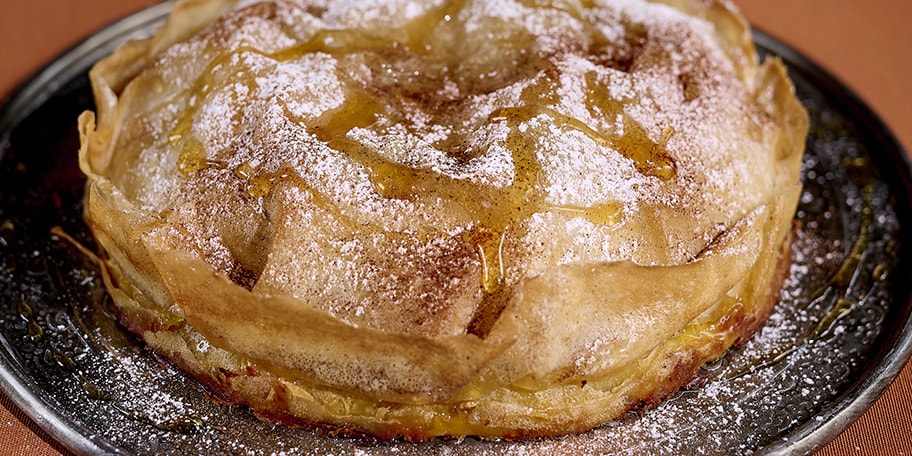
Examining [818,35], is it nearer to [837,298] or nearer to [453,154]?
[837,298]

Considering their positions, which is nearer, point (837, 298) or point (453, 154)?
point (453, 154)

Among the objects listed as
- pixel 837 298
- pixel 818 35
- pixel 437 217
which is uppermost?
pixel 437 217

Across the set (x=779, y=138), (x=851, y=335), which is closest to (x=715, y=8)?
(x=779, y=138)


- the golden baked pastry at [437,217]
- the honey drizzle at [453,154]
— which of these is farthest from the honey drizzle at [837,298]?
the honey drizzle at [453,154]

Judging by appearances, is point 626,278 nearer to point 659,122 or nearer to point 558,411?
point 558,411

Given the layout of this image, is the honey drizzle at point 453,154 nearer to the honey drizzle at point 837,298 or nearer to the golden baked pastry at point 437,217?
the golden baked pastry at point 437,217

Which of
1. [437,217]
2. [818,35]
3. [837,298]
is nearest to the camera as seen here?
[437,217]

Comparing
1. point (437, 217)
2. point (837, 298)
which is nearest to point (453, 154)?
point (437, 217)
